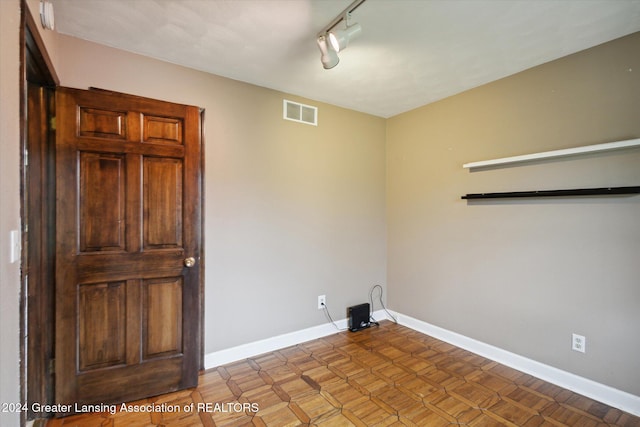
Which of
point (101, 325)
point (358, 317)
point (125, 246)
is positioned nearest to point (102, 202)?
point (125, 246)

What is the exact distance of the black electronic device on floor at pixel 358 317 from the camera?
3365mm

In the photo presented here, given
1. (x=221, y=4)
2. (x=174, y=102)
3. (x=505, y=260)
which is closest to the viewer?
(x=221, y=4)

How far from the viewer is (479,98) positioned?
2877mm

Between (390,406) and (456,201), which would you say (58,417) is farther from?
(456,201)

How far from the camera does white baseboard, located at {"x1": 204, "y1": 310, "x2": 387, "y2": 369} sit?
8.55 ft

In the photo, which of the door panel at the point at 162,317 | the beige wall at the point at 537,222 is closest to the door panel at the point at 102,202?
the door panel at the point at 162,317

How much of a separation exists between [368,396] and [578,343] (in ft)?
5.48

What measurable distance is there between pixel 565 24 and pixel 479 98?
3.15 feet

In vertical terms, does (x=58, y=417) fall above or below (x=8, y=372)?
below

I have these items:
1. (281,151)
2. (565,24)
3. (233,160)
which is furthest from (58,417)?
(565,24)

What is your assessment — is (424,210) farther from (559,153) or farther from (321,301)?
(321,301)

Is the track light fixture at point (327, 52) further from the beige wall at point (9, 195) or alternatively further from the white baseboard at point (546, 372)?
the white baseboard at point (546, 372)

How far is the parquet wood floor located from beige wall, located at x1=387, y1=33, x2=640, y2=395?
0.37 meters

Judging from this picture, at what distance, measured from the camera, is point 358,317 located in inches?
134
